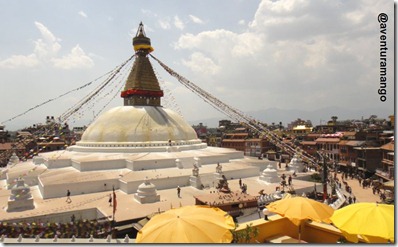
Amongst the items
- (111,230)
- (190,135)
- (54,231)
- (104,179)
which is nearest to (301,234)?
(111,230)

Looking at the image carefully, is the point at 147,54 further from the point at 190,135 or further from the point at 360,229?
the point at 360,229

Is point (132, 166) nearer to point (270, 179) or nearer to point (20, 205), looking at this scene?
point (20, 205)

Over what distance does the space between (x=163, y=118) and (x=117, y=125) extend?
13.2 ft

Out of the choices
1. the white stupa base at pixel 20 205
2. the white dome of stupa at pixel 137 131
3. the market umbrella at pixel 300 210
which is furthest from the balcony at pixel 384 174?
the white stupa base at pixel 20 205

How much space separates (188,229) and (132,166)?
49.3 feet

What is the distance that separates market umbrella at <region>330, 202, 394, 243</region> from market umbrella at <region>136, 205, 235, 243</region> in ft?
8.07

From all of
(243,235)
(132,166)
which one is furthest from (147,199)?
(243,235)

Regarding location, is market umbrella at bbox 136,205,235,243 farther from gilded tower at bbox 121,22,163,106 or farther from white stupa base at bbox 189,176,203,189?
gilded tower at bbox 121,22,163,106

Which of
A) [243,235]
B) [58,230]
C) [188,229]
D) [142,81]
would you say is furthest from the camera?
[142,81]

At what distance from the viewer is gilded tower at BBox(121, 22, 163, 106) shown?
91.0ft

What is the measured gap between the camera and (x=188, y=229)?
19.8 feet

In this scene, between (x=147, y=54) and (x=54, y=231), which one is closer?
(x=54, y=231)

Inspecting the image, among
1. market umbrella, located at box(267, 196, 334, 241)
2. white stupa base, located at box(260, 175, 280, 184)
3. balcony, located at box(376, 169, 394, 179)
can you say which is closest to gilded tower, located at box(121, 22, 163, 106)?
white stupa base, located at box(260, 175, 280, 184)

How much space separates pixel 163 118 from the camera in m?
26.8
